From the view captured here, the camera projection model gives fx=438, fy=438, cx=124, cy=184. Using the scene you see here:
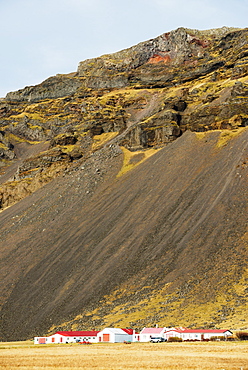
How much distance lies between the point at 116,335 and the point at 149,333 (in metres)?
4.02

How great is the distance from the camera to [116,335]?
53312 millimetres

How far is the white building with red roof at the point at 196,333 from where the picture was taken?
47.1 meters

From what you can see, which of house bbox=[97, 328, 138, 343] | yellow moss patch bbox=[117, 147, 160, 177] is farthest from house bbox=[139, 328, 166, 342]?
yellow moss patch bbox=[117, 147, 160, 177]

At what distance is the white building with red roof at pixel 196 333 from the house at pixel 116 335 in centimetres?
550

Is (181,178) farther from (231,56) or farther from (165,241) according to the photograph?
(231,56)

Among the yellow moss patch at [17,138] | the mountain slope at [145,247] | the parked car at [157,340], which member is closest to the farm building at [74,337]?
the mountain slope at [145,247]

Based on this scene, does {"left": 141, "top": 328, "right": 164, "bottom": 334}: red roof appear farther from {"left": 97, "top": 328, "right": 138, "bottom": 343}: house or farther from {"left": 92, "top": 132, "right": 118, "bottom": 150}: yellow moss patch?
{"left": 92, "top": 132, "right": 118, "bottom": 150}: yellow moss patch

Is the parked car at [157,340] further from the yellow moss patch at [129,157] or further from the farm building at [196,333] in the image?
the yellow moss patch at [129,157]

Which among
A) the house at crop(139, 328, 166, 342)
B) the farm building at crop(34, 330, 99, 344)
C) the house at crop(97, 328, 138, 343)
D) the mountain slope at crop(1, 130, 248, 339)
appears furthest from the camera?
the mountain slope at crop(1, 130, 248, 339)

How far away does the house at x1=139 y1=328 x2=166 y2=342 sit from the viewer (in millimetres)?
51647

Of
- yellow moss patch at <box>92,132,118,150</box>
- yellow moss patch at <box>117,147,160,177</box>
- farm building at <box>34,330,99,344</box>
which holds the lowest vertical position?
farm building at <box>34,330,99,344</box>

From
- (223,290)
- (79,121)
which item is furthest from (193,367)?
(79,121)

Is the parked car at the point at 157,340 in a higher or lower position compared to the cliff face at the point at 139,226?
lower

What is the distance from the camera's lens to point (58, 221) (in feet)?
320
